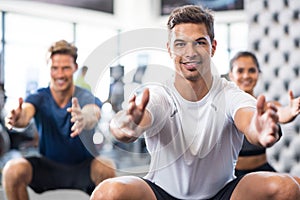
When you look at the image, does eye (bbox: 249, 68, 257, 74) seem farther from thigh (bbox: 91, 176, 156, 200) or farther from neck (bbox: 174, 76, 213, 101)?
thigh (bbox: 91, 176, 156, 200)

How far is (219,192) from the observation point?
5.05 ft

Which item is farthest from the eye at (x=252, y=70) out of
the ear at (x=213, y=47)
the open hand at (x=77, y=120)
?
the open hand at (x=77, y=120)

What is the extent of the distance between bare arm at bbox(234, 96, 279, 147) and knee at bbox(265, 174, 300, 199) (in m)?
0.17

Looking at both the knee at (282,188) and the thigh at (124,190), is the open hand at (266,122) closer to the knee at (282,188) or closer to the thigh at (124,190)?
the knee at (282,188)

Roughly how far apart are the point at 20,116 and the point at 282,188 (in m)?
1.33

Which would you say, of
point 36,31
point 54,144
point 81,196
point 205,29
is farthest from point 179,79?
point 36,31

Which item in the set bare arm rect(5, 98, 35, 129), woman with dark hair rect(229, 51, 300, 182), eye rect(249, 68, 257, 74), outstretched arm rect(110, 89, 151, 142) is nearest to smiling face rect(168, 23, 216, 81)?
outstretched arm rect(110, 89, 151, 142)

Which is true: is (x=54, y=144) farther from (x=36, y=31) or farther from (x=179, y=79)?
(x=36, y=31)

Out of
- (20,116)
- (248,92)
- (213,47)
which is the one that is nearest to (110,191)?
(213,47)

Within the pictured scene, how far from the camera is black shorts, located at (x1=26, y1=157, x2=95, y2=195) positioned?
2533mm

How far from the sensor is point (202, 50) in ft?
4.91

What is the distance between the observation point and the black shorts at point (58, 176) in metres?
2.53

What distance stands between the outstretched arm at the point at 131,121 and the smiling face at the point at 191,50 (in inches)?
7.6

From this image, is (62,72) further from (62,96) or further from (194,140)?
(194,140)
